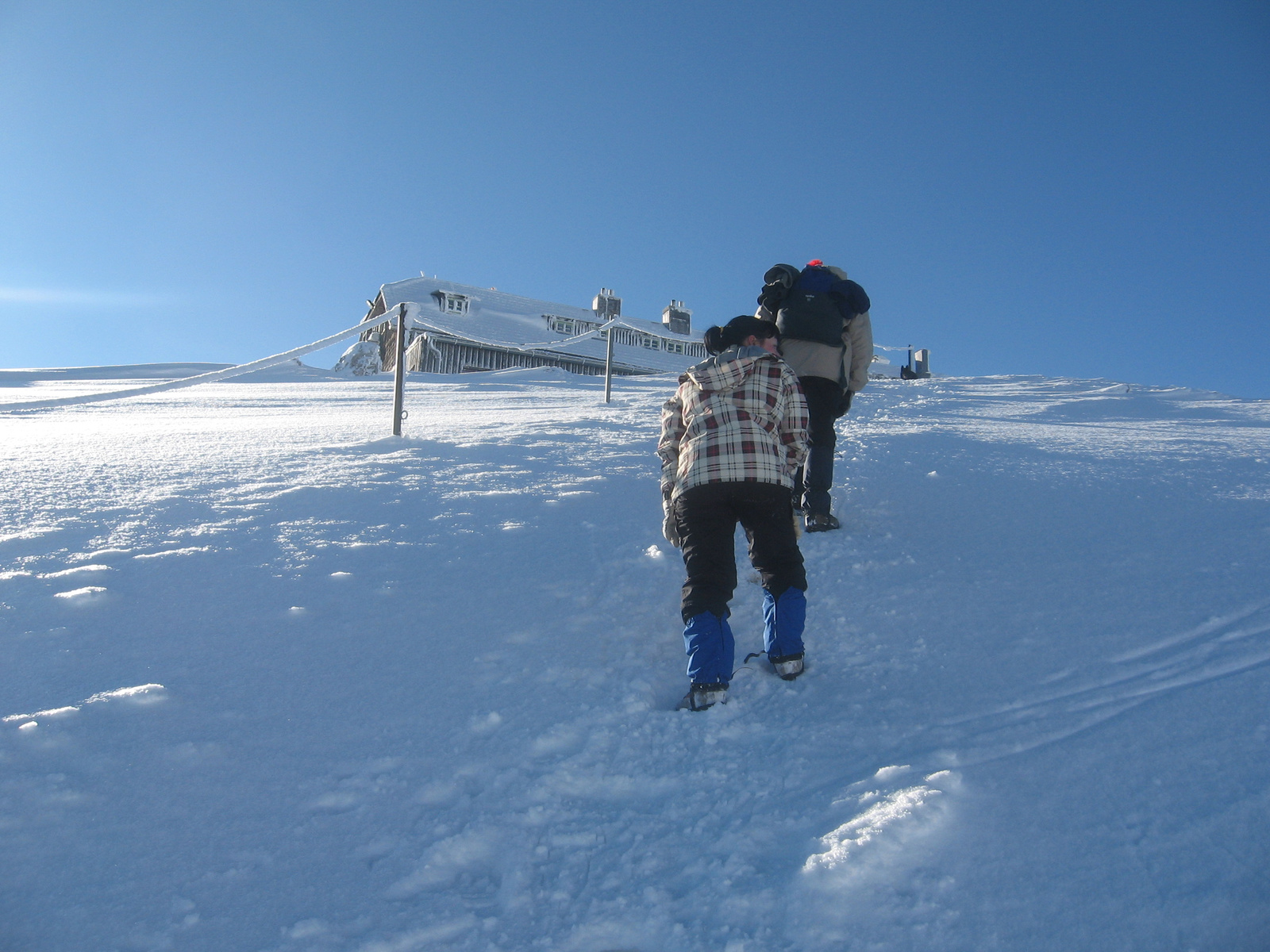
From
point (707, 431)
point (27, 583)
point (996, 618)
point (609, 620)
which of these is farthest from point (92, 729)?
point (996, 618)

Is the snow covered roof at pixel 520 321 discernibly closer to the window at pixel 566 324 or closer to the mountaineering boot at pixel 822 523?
the window at pixel 566 324

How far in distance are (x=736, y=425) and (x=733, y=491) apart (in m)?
0.22

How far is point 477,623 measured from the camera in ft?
9.06

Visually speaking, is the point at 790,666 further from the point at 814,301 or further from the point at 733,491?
the point at 814,301

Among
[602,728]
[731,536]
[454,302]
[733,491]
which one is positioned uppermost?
[454,302]

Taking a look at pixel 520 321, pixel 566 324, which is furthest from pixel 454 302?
pixel 566 324

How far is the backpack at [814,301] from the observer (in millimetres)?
3701

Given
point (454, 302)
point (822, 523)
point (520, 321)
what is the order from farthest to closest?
point (520, 321) → point (454, 302) → point (822, 523)

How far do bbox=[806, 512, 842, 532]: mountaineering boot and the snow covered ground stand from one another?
0.11m

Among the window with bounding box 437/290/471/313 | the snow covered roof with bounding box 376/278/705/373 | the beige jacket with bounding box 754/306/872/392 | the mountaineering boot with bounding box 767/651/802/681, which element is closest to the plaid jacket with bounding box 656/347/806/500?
the mountaineering boot with bounding box 767/651/802/681

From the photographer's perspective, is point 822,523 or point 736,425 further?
point 822,523

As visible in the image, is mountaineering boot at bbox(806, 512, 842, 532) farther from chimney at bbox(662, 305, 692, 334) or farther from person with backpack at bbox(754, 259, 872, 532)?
chimney at bbox(662, 305, 692, 334)

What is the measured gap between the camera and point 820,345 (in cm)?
373

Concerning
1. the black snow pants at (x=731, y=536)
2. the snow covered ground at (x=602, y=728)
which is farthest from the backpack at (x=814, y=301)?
the black snow pants at (x=731, y=536)
